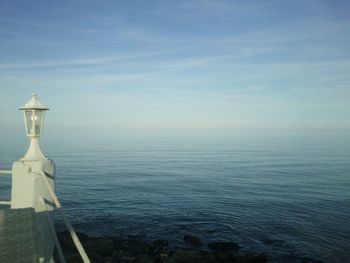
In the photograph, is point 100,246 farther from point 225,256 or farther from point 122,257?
point 225,256

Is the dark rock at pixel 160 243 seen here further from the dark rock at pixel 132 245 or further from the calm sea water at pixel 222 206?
the calm sea water at pixel 222 206

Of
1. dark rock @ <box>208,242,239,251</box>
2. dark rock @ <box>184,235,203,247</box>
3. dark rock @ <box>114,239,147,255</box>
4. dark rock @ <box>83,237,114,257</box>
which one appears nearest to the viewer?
dark rock @ <box>83,237,114,257</box>

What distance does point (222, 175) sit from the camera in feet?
194

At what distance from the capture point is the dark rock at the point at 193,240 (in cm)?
2259

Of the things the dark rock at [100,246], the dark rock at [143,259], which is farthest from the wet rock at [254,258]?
the dark rock at [100,246]

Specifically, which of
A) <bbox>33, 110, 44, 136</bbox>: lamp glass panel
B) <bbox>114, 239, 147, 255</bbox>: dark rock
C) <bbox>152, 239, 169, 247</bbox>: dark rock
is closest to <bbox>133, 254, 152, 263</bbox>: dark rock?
<bbox>114, 239, 147, 255</bbox>: dark rock

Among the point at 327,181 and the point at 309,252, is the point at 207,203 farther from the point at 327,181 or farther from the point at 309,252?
the point at 327,181

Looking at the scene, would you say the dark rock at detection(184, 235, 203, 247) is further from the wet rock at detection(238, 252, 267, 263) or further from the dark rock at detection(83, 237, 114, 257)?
the dark rock at detection(83, 237, 114, 257)

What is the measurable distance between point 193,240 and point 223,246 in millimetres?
2314

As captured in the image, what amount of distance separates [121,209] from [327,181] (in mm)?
36059

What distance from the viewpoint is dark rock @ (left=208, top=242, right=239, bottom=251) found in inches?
859

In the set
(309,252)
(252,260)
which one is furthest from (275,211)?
(252,260)

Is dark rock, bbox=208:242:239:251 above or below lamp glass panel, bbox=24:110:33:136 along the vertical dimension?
below

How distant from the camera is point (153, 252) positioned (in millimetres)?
20594
